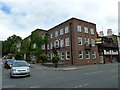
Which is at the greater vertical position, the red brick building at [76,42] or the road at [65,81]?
the red brick building at [76,42]

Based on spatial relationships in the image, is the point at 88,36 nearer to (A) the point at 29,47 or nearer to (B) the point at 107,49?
(B) the point at 107,49

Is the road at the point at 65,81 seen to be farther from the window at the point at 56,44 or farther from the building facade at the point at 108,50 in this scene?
the building facade at the point at 108,50

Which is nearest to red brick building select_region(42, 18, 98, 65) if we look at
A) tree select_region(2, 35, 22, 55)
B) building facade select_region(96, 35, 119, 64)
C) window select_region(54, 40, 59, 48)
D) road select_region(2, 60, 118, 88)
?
window select_region(54, 40, 59, 48)

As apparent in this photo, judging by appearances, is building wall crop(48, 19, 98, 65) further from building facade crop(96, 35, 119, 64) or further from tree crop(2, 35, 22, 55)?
tree crop(2, 35, 22, 55)

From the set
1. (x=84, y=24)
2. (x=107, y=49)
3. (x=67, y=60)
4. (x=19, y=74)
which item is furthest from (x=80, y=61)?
(x=19, y=74)

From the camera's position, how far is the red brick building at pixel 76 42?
80.4 ft

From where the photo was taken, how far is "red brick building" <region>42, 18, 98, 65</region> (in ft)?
80.4

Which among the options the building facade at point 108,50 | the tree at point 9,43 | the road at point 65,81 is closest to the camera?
the road at point 65,81

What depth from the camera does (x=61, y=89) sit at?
20.8ft

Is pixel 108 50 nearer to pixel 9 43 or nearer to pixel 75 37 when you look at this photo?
pixel 75 37

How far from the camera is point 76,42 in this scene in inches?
963

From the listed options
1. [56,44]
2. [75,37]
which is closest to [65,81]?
[75,37]

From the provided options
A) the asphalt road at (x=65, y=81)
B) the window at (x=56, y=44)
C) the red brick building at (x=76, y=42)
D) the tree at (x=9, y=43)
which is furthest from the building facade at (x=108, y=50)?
the tree at (x=9, y=43)

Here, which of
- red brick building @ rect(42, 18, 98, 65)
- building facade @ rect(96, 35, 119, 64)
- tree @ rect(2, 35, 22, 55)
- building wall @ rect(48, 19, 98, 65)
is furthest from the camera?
tree @ rect(2, 35, 22, 55)
